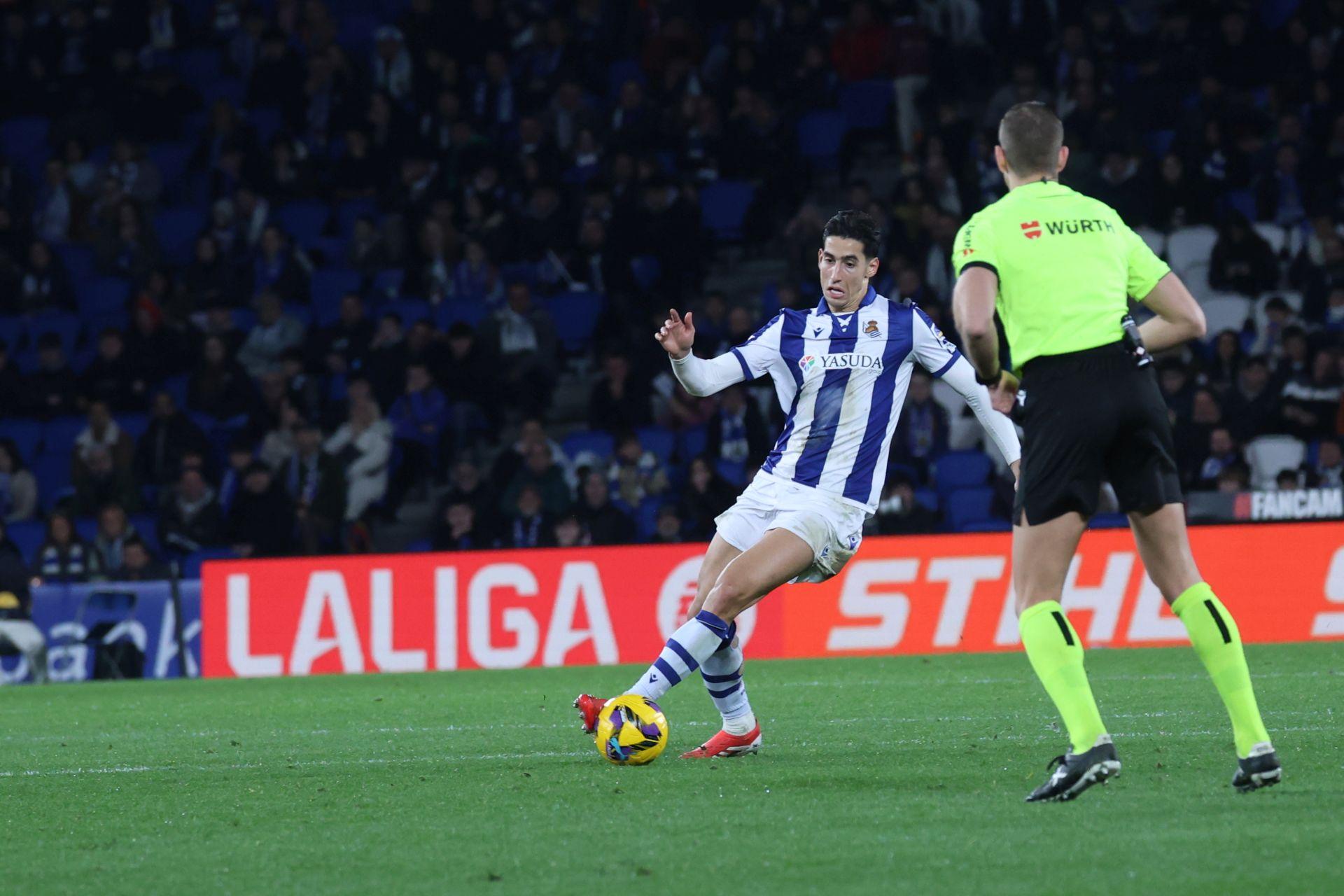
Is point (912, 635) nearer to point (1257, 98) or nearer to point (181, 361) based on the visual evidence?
point (1257, 98)

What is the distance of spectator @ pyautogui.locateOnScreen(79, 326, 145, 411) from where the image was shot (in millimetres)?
18172

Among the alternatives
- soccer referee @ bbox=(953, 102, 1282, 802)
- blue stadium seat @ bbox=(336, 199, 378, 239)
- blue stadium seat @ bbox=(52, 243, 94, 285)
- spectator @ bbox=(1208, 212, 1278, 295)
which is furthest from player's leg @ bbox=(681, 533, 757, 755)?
blue stadium seat @ bbox=(52, 243, 94, 285)

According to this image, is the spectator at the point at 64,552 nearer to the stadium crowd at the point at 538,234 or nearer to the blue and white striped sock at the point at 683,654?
the stadium crowd at the point at 538,234

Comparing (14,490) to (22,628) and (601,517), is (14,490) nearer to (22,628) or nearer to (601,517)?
(22,628)

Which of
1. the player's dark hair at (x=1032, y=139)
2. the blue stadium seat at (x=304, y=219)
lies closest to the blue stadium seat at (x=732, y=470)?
the blue stadium seat at (x=304, y=219)

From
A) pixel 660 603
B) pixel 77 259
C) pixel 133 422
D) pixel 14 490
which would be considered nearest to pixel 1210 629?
pixel 660 603

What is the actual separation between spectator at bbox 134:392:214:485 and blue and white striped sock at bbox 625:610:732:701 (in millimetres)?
10978

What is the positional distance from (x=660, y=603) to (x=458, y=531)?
8.58 feet

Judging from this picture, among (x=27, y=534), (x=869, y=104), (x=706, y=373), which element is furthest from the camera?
(x=869, y=104)

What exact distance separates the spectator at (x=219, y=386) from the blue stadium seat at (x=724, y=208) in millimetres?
4603

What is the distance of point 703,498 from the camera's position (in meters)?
14.9

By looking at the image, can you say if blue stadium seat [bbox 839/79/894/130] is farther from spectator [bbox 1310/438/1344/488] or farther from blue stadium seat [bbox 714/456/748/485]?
spectator [bbox 1310/438/1344/488]

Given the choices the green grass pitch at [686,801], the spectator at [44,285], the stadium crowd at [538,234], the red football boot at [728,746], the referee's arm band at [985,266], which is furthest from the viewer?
the spectator at [44,285]

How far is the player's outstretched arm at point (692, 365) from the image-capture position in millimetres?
7027
